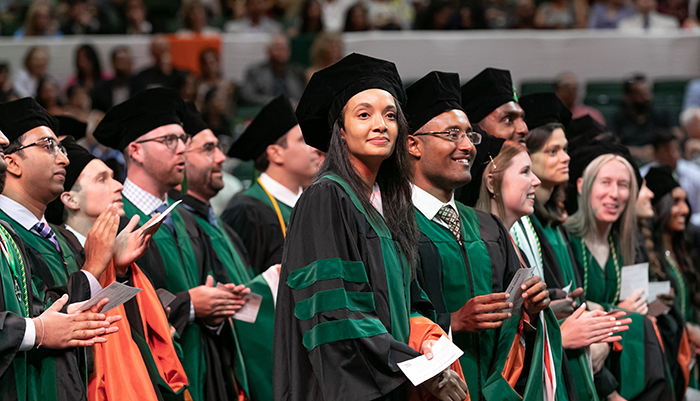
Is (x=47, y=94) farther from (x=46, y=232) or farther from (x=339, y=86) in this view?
(x=339, y=86)

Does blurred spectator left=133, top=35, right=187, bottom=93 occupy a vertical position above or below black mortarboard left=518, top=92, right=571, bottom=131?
above

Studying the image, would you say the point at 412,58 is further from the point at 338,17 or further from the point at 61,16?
the point at 61,16

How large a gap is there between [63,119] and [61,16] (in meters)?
7.51

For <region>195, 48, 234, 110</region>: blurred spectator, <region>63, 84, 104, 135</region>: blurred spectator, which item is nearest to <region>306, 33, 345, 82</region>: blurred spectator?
<region>195, 48, 234, 110</region>: blurred spectator

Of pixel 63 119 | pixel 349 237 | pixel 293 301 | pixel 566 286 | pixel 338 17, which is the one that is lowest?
pixel 566 286

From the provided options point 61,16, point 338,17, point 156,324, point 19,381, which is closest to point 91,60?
point 61,16

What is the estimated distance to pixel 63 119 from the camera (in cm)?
470

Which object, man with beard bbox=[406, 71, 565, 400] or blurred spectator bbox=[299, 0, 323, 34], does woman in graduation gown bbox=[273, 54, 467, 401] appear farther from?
blurred spectator bbox=[299, 0, 323, 34]

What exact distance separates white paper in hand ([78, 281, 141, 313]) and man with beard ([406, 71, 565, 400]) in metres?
1.23

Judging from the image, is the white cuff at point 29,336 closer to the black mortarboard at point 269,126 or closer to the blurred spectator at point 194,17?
the black mortarboard at point 269,126

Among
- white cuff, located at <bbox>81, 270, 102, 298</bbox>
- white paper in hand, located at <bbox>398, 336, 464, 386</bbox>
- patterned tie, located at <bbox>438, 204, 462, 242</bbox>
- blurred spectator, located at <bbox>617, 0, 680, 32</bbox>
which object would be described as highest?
blurred spectator, located at <bbox>617, 0, 680, 32</bbox>

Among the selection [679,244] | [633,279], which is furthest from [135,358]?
[679,244]

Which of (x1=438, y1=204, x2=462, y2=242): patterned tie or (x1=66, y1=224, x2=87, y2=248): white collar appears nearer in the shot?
(x1=438, y1=204, x2=462, y2=242): patterned tie

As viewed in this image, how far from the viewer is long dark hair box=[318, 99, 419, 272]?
3312 mm
